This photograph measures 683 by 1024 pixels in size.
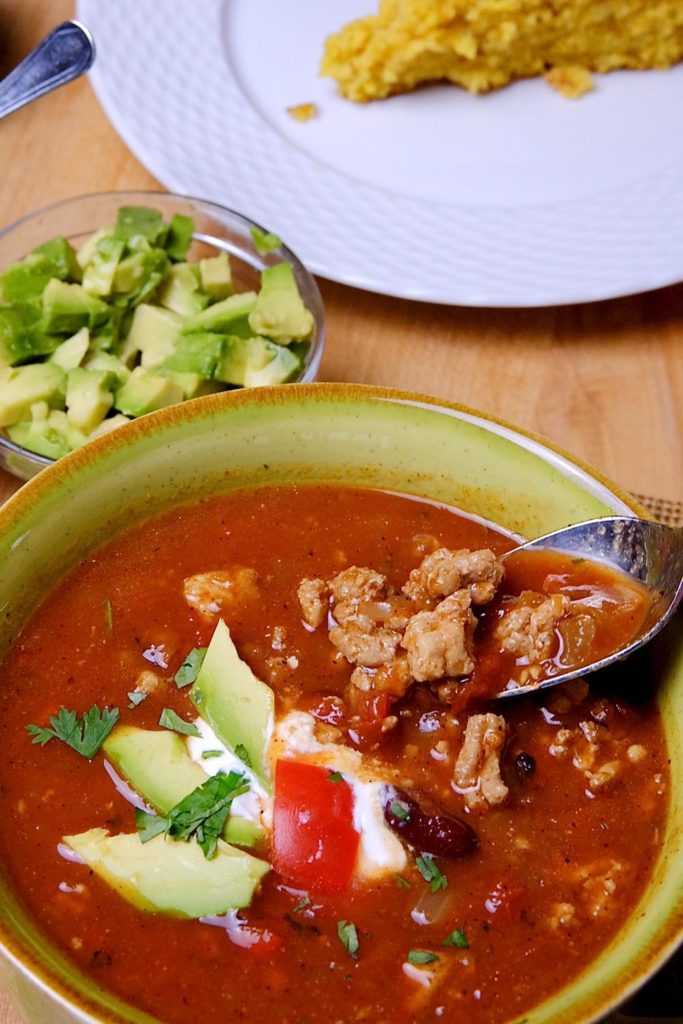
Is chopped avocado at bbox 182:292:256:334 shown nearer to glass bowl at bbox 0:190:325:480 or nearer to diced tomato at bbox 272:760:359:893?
glass bowl at bbox 0:190:325:480

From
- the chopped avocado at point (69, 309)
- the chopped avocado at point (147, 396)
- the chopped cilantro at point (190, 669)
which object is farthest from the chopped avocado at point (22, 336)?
the chopped cilantro at point (190, 669)

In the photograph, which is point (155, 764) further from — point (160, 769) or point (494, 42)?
point (494, 42)

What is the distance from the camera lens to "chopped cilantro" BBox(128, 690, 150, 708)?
1688 millimetres

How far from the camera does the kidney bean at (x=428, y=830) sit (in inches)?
62.1

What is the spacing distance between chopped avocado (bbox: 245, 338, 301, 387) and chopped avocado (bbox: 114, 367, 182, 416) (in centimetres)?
17

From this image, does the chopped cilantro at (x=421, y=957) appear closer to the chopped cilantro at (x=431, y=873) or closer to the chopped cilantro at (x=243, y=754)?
the chopped cilantro at (x=431, y=873)

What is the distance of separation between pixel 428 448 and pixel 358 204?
120cm

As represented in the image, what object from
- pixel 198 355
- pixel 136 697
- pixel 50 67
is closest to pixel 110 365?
pixel 198 355

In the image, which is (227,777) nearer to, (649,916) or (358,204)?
(649,916)

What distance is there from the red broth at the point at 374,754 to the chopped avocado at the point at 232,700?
1.3 inches

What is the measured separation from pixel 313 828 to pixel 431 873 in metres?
0.17

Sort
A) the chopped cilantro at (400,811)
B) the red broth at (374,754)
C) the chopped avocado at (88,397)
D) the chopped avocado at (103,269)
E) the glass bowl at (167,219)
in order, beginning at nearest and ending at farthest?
the red broth at (374,754), the chopped cilantro at (400,811), the chopped avocado at (88,397), the chopped avocado at (103,269), the glass bowl at (167,219)

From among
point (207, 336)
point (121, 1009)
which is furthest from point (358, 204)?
point (121, 1009)

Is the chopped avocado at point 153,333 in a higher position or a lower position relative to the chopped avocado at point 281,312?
higher
